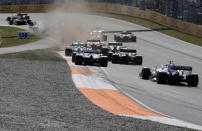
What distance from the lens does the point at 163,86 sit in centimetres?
2042

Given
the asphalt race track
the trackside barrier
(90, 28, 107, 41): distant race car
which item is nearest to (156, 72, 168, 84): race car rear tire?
the asphalt race track

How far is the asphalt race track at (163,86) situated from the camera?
14969mm

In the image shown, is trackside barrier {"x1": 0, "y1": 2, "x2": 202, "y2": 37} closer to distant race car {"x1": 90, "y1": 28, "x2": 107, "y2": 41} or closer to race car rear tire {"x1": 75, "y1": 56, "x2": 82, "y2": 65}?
distant race car {"x1": 90, "y1": 28, "x2": 107, "y2": 41}

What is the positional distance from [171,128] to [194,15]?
38.4 m

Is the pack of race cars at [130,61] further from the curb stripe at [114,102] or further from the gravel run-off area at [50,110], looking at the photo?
the gravel run-off area at [50,110]

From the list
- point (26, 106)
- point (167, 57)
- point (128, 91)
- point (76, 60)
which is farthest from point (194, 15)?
point (26, 106)

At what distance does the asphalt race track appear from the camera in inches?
589

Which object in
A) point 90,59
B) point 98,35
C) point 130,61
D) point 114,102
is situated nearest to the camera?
point 114,102

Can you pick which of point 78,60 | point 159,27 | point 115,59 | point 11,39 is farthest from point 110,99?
point 159,27

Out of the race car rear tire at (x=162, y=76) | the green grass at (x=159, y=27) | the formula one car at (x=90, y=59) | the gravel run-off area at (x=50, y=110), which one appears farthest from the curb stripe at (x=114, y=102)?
the green grass at (x=159, y=27)

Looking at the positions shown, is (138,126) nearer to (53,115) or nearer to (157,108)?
(53,115)

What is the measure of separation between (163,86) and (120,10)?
52.4m

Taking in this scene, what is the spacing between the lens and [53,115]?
456 inches

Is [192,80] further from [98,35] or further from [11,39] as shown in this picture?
[11,39]
